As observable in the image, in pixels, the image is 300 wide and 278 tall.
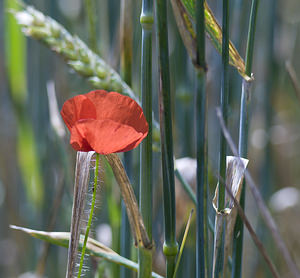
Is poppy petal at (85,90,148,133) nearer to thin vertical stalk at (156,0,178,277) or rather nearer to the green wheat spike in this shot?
thin vertical stalk at (156,0,178,277)

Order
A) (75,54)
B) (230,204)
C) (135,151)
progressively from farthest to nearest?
(135,151)
(75,54)
(230,204)

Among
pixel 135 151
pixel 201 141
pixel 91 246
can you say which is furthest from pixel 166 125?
pixel 135 151

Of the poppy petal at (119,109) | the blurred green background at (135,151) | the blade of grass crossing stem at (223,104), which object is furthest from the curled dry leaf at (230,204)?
the blurred green background at (135,151)

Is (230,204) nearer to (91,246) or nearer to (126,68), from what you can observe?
(91,246)

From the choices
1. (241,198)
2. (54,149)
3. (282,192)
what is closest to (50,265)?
(54,149)

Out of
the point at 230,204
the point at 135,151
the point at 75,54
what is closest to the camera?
the point at 230,204

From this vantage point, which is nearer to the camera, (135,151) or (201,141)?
(201,141)
